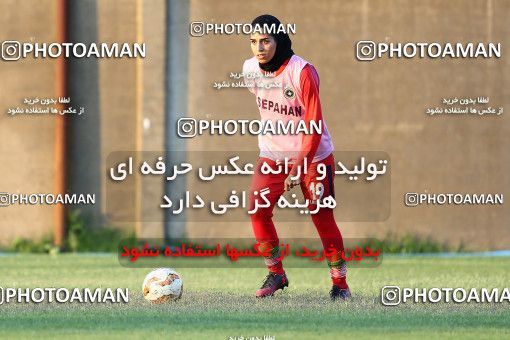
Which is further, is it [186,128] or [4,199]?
[4,199]

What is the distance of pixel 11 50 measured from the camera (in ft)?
54.1

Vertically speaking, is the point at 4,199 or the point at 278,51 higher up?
the point at 278,51

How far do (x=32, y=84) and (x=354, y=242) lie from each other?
435 centimetres

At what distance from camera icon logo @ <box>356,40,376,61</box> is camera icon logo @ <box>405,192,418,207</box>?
1731 mm

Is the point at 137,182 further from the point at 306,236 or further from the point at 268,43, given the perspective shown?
the point at 268,43

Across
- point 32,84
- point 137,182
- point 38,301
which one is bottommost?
point 38,301

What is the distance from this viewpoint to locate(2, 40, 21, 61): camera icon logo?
16203 mm

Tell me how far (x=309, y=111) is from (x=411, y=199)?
6201mm

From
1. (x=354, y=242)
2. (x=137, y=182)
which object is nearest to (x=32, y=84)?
(x=137, y=182)

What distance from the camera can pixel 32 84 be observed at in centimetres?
1603

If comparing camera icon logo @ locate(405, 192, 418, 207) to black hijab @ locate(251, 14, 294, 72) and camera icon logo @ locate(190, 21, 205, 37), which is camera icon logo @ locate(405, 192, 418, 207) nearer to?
camera icon logo @ locate(190, 21, 205, 37)

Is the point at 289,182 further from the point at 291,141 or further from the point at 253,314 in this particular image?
the point at 253,314

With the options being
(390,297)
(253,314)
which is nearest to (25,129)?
(390,297)

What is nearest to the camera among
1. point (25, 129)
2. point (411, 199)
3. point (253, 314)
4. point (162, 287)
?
point (253, 314)
